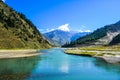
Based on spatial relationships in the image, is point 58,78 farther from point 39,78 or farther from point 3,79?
point 3,79

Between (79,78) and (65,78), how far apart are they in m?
3.35

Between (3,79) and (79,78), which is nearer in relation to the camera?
(3,79)

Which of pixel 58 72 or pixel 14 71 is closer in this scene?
pixel 14 71

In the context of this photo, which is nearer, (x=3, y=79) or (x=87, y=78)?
(x=3, y=79)

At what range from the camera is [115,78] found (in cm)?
5991

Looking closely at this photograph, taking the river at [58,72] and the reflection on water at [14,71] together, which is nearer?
the reflection on water at [14,71]

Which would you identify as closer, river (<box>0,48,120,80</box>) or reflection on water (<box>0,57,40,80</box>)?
reflection on water (<box>0,57,40,80</box>)

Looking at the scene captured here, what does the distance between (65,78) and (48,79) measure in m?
4.42

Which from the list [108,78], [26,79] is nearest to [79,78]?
[108,78]

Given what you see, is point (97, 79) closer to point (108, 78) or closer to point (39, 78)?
point (108, 78)

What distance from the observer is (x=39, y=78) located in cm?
5759

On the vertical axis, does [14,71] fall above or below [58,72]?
above

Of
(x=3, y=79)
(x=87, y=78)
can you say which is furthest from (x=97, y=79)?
(x=3, y=79)

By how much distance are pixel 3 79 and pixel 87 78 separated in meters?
19.6
